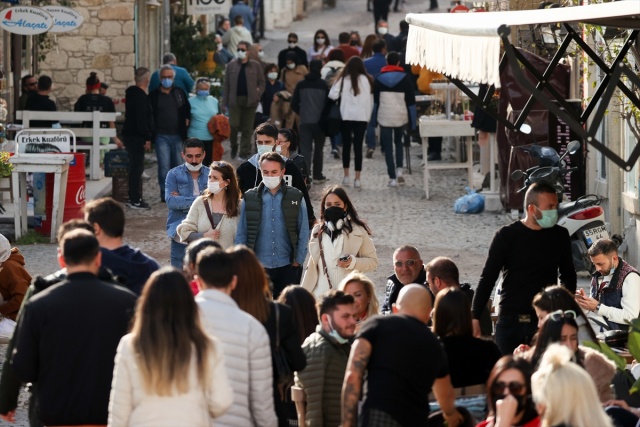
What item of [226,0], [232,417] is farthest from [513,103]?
[226,0]

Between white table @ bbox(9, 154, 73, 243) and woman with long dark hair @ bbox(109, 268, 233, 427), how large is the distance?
10.6 metres

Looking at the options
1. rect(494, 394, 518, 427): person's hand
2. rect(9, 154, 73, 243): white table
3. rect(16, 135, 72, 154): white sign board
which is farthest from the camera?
rect(16, 135, 72, 154): white sign board

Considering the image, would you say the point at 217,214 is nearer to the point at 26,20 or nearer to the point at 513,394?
the point at 513,394

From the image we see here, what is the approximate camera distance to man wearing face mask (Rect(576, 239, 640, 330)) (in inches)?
347

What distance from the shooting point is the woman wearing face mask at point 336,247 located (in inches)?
385

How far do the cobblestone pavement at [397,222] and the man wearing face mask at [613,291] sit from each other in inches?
174

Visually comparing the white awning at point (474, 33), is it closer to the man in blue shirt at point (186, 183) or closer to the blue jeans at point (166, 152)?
the man in blue shirt at point (186, 183)

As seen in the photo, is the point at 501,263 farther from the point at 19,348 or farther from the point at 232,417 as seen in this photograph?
the point at 19,348

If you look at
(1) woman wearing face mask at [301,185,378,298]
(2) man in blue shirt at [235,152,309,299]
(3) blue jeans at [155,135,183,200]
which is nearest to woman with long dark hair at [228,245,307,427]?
(1) woman wearing face mask at [301,185,378,298]

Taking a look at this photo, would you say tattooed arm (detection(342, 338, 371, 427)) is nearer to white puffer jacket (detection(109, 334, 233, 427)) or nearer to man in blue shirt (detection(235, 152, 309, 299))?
white puffer jacket (detection(109, 334, 233, 427))

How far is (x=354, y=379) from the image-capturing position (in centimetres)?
634

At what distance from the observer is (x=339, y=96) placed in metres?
20.2

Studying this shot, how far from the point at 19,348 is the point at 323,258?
13.1ft

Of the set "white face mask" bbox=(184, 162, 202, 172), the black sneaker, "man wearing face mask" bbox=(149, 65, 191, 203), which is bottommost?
the black sneaker
